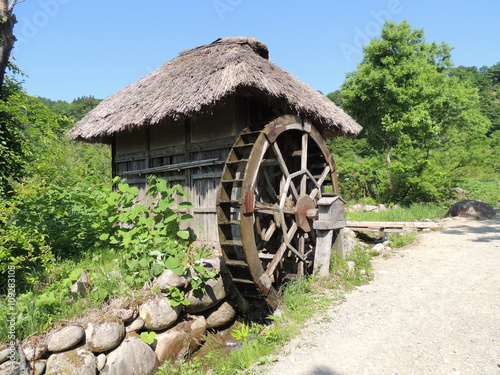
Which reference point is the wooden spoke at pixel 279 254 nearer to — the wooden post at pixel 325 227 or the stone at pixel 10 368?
the wooden post at pixel 325 227

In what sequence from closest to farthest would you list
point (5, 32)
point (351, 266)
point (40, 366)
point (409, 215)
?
point (40, 366)
point (5, 32)
point (351, 266)
point (409, 215)

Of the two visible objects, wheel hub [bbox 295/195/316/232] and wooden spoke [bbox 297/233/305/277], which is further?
wooden spoke [bbox 297/233/305/277]

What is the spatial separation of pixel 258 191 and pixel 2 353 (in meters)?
4.02

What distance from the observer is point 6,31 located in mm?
4578

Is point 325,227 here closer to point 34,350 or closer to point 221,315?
point 221,315

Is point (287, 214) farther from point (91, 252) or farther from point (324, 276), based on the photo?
point (91, 252)

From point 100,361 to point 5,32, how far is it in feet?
14.5

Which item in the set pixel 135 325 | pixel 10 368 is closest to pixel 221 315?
pixel 135 325

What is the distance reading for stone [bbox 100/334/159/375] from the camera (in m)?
3.69

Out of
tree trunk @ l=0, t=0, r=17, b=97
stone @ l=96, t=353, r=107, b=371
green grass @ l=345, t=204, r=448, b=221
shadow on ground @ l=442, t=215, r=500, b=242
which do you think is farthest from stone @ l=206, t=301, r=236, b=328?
green grass @ l=345, t=204, r=448, b=221

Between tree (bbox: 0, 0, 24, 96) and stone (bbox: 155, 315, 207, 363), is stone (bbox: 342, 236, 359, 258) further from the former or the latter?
tree (bbox: 0, 0, 24, 96)

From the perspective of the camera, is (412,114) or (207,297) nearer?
(207,297)

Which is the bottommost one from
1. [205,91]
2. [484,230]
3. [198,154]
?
[484,230]

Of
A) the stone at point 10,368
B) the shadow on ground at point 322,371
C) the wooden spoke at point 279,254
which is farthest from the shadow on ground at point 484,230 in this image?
the stone at point 10,368
